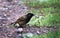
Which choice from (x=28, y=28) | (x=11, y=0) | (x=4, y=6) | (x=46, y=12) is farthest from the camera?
(x=11, y=0)

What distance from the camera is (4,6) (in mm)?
9555

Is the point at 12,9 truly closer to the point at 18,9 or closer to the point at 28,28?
the point at 18,9

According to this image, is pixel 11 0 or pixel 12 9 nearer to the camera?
pixel 12 9

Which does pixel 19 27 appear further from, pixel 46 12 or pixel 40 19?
pixel 46 12

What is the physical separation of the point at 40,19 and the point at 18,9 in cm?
167

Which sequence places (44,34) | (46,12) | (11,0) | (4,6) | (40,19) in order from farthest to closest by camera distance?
(11,0) < (4,6) < (46,12) < (40,19) < (44,34)

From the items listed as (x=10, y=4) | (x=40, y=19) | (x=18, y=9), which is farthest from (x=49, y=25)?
(x=10, y=4)

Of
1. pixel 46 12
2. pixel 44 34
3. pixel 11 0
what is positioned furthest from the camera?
pixel 11 0

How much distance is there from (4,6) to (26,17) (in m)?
2.80

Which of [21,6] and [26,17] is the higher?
[26,17]

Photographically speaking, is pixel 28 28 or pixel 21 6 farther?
pixel 21 6

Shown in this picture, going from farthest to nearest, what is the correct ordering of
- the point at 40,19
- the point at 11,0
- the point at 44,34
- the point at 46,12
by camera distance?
the point at 11,0 → the point at 46,12 → the point at 40,19 → the point at 44,34

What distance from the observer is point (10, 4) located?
32.8 ft

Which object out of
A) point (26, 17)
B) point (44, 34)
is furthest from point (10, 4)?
point (44, 34)
